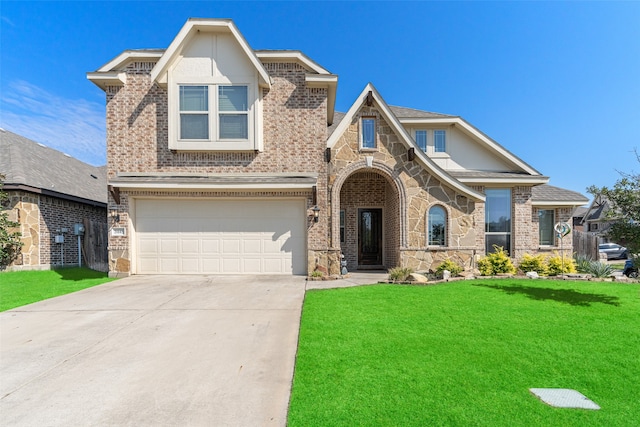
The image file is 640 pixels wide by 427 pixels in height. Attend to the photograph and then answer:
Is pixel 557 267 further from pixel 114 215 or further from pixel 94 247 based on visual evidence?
pixel 94 247

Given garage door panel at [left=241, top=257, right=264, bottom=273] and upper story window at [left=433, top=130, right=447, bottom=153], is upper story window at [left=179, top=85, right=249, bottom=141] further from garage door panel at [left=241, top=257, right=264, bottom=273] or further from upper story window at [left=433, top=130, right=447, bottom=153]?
upper story window at [left=433, top=130, right=447, bottom=153]

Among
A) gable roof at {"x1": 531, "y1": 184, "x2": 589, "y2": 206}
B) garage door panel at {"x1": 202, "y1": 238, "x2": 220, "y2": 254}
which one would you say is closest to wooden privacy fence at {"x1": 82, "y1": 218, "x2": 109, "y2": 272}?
garage door panel at {"x1": 202, "y1": 238, "x2": 220, "y2": 254}

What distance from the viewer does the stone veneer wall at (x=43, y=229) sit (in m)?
10.9

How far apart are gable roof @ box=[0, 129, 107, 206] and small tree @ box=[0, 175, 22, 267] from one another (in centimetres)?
70

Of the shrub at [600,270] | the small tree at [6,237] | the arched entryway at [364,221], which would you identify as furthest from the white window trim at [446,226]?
the small tree at [6,237]

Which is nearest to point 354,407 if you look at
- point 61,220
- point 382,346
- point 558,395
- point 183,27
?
point 382,346

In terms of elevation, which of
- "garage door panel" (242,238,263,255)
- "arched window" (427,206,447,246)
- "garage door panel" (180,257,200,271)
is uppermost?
"arched window" (427,206,447,246)

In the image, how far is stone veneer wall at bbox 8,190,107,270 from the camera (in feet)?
35.8

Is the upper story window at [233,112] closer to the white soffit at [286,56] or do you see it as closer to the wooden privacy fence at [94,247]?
the white soffit at [286,56]

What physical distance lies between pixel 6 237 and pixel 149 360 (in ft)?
34.7

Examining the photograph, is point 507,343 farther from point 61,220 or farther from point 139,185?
point 61,220

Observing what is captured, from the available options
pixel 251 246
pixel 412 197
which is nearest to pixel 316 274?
pixel 251 246

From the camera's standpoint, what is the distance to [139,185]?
956 cm

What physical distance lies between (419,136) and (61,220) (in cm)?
1538
